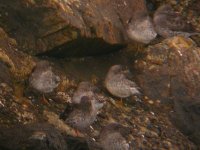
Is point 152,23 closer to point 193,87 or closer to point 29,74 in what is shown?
point 193,87

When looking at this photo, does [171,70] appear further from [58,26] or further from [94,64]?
[58,26]

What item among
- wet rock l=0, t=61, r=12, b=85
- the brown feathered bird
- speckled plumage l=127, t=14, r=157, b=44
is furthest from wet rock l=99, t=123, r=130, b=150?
the brown feathered bird

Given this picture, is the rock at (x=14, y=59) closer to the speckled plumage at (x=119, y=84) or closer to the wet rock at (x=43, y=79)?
the wet rock at (x=43, y=79)

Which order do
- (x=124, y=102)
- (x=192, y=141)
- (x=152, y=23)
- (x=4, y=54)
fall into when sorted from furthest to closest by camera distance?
1. (x=152, y=23)
2. (x=124, y=102)
3. (x=192, y=141)
4. (x=4, y=54)

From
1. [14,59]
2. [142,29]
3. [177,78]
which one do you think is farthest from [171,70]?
[14,59]

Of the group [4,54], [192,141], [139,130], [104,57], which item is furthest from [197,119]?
[4,54]

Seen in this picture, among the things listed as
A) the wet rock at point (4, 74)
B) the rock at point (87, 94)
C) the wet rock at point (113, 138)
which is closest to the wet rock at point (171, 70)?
the rock at point (87, 94)
